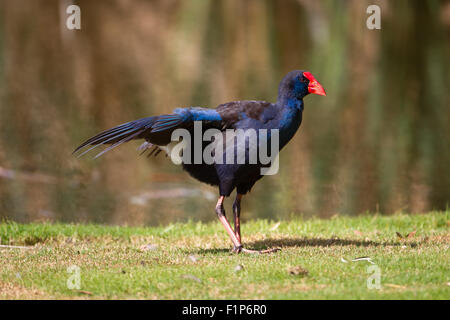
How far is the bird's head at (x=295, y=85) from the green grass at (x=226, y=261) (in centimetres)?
166

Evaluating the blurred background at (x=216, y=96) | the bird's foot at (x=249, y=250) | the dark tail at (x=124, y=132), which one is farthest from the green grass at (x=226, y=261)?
the blurred background at (x=216, y=96)

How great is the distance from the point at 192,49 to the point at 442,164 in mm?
14611

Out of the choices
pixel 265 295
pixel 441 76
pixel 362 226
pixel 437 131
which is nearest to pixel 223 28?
pixel 441 76

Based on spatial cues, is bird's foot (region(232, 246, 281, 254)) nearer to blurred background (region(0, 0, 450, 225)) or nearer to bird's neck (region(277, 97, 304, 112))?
bird's neck (region(277, 97, 304, 112))

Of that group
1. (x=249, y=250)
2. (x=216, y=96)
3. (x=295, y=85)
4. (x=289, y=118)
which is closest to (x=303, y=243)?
(x=249, y=250)

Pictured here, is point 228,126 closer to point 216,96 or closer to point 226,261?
point 226,261

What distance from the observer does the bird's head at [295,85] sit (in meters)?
7.67

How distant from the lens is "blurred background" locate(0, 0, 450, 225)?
12.8 m

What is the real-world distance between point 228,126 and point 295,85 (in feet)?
2.93

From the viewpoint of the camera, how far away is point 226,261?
22.2ft

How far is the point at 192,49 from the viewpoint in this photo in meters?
27.5

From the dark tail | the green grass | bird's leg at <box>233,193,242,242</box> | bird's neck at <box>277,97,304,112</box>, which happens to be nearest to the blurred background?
the green grass

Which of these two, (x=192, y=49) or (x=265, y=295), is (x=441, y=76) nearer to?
(x=192, y=49)

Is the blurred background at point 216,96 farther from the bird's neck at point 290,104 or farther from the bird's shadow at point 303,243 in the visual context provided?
the bird's neck at point 290,104
